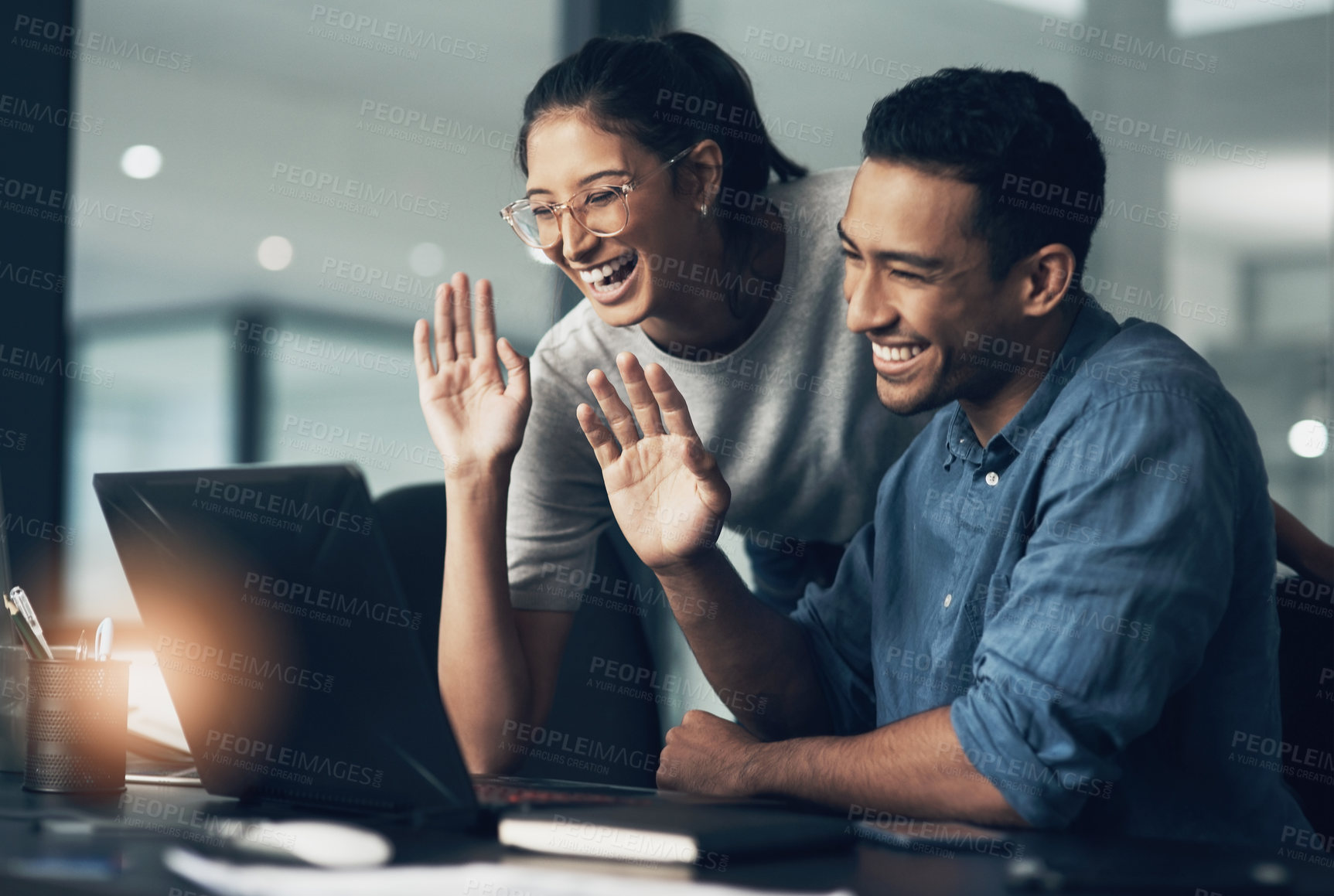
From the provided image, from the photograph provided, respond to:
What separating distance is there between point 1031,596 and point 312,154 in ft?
5.86

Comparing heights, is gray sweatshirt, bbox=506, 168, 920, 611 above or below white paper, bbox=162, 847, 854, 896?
above


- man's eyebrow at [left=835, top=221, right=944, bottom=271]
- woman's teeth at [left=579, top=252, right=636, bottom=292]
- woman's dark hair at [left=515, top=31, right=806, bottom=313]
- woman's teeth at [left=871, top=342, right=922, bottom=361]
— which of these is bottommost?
woman's teeth at [left=871, top=342, right=922, bottom=361]

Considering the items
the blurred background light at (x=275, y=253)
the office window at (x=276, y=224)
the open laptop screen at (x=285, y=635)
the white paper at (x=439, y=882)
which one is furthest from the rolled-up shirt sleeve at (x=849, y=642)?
the blurred background light at (x=275, y=253)

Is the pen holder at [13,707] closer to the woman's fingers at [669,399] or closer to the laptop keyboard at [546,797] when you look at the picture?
the laptop keyboard at [546,797]

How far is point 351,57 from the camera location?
2.35 meters

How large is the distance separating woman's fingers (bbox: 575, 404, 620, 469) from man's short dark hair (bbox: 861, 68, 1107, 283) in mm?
422

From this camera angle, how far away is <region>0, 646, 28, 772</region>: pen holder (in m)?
1.10

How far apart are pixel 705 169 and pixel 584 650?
0.69m

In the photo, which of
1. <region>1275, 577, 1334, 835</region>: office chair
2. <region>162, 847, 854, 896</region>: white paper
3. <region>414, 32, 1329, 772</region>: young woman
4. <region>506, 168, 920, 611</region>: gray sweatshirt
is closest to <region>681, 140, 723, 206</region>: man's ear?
<region>414, 32, 1329, 772</region>: young woman

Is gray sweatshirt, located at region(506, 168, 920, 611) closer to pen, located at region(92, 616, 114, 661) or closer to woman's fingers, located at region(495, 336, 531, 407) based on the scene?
woman's fingers, located at region(495, 336, 531, 407)

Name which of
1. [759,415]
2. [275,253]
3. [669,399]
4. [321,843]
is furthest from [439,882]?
[275,253]

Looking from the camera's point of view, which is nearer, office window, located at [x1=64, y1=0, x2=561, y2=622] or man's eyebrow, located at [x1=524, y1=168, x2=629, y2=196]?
man's eyebrow, located at [x1=524, y1=168, x2=629, y2=196]

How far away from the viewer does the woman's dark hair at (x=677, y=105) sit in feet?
4.84

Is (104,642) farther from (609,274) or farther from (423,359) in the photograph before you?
(609,274)
